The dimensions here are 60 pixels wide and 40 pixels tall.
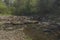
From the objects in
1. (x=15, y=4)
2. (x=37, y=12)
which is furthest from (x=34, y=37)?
(x=15, y=4)

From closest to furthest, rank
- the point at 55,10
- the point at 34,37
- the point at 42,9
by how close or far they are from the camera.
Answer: the point at 34,37, the point at 55,10, the point at 42,9

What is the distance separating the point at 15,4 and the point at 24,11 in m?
3.20

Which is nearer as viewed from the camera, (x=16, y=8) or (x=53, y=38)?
A: (x=53, y=38)

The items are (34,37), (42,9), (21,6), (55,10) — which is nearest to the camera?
(34,37)

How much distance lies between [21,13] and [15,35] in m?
14.9

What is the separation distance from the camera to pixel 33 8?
25.5m

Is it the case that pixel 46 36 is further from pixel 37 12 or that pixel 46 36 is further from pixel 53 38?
pixel 37 12

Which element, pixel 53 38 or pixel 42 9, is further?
pixel 42 9

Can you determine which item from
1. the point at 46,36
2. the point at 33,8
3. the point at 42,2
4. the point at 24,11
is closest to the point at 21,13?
the point at 24,11

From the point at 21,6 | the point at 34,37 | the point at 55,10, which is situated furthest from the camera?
the point at 21,6

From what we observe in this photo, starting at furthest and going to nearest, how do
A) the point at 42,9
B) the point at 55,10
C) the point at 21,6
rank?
the point at 21,6 → the point at 42,9 → the point at 55,10

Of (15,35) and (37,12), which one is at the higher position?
(15,35)

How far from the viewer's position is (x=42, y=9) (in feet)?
80.5

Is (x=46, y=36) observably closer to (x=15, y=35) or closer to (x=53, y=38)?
(x=53, y=38)
